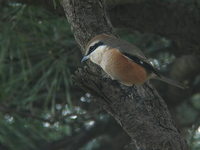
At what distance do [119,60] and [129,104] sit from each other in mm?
216

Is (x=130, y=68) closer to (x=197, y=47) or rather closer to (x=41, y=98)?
(x=197, y=47)

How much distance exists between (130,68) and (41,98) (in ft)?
4.14

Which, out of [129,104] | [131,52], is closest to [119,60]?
[131,52]

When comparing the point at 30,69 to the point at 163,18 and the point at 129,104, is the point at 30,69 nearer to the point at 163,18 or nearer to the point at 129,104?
the point at 163,18

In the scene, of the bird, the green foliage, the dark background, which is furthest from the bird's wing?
the green foliage

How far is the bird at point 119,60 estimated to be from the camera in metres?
1.89

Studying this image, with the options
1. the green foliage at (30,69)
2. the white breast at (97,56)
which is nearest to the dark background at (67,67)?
the green foliage at (30,69)

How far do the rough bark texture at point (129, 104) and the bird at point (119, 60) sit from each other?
43 mm

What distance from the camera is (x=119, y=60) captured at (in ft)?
6.39

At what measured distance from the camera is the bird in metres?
1.89

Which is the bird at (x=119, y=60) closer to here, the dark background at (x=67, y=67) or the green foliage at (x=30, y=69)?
the dark background at (x=67, y=67)

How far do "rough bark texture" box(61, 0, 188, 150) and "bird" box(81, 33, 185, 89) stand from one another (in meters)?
0.04

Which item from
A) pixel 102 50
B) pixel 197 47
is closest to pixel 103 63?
pixel 102 50

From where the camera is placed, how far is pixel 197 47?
265 cm
